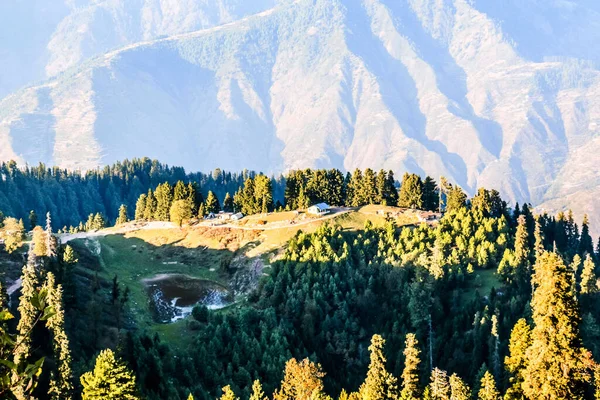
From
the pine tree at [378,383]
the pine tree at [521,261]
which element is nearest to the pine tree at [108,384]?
the pine tree at [378,383]

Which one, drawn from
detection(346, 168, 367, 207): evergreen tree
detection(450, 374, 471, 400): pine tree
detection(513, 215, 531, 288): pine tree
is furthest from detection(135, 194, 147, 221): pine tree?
detection(450, 374, 471, 400): pine tree

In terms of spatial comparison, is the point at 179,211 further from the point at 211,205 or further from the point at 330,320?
the point at 330,320

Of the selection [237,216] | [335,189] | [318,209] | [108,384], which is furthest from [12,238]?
[335,189]

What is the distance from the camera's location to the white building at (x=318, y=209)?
156 m

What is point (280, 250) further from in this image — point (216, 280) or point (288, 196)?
point (288, 196)

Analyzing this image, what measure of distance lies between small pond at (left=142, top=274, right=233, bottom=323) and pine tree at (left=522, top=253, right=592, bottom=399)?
3380 inches

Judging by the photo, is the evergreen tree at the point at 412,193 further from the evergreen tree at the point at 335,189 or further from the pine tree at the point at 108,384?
the pine tree at the point at 108,384

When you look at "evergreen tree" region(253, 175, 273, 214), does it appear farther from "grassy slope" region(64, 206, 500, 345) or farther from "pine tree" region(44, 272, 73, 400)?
"pine tree" region(44, 272, 73, 400)

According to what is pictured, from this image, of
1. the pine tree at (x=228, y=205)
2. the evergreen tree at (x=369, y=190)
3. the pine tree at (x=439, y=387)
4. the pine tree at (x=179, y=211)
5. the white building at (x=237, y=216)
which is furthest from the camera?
the pine tree at (x=228, y=205)

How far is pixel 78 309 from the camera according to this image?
9831cm

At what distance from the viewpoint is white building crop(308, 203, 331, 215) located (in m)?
156

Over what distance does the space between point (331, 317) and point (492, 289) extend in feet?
96.0

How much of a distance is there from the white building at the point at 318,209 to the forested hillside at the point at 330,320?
7.84 m

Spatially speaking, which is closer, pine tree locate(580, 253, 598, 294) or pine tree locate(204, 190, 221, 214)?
pine tree locate(580, 253, 598, 294)
